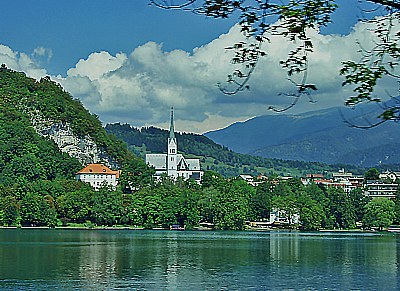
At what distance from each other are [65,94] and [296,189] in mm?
65180

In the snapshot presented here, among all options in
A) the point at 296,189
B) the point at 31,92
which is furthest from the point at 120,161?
the point at 296,189

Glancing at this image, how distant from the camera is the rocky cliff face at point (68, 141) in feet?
517

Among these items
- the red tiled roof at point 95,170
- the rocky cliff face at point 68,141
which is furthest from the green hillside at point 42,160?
the red tiled roof at point 95,170

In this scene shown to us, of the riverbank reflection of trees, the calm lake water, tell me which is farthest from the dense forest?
the calm lake water

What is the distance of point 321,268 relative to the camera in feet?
165

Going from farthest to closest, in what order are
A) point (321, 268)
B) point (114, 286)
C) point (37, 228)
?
point (37, 228) < point (321, 268) < point (114, 286)

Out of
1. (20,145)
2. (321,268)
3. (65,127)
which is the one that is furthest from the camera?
(65,127)

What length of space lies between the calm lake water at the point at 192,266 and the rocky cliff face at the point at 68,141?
3449 inches

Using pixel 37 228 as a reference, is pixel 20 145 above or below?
above

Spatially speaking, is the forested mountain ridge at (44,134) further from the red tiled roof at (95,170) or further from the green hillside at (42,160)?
the red tiled roof at (95,170)

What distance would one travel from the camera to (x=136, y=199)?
113625 mm

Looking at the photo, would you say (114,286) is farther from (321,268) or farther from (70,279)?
(321,268)

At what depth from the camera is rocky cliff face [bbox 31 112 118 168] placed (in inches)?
6206

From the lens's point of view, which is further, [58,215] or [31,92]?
[31,92]
